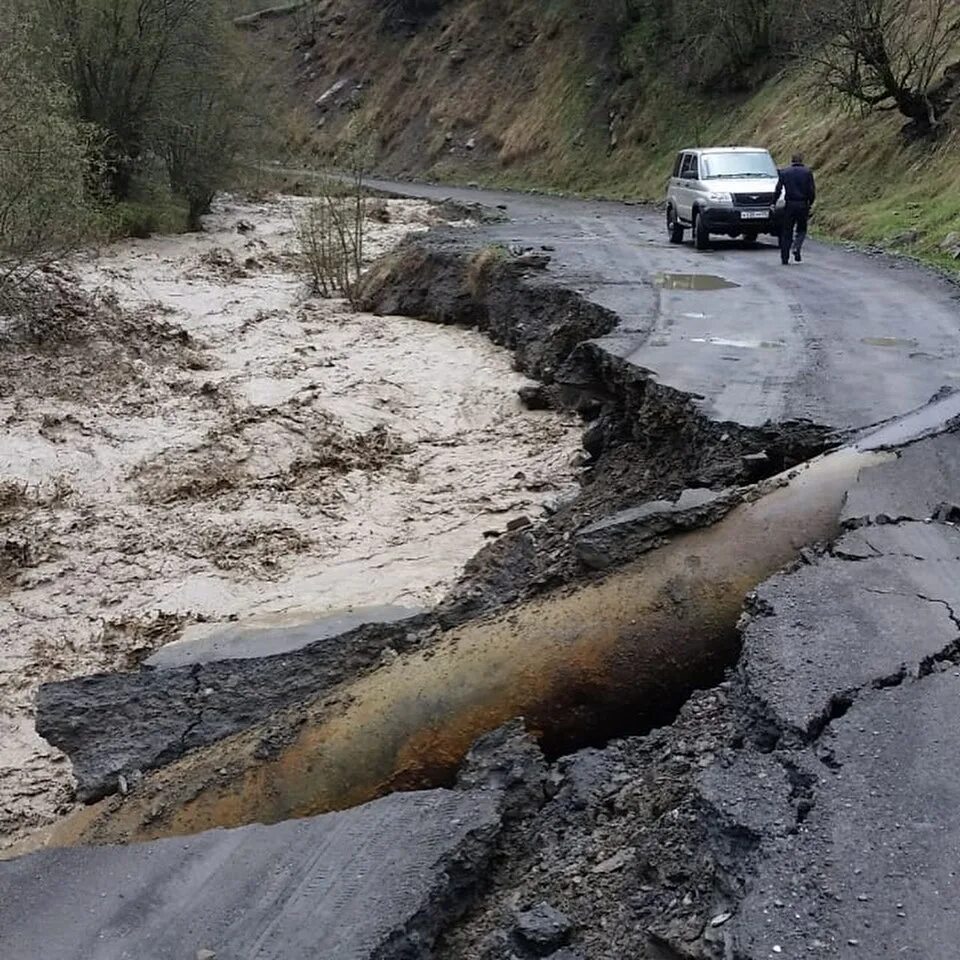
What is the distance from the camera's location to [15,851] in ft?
19.9

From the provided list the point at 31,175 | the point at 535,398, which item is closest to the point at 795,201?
the point at 535,398

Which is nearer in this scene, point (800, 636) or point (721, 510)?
point (800, 636)

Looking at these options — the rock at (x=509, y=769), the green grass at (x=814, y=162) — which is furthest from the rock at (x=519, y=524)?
the green grass at (x=814, y=162)

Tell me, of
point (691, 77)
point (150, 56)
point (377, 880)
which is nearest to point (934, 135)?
point (691, 77)

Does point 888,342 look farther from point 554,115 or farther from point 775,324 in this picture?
point 554,115

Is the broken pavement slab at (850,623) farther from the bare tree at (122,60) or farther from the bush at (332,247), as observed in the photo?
the bare tree at (122,60)

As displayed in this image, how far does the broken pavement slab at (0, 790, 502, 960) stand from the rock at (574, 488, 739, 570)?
2114mm

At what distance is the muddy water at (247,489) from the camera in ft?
28.7

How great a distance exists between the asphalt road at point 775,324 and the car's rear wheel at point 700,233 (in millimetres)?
246

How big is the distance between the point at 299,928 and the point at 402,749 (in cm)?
149

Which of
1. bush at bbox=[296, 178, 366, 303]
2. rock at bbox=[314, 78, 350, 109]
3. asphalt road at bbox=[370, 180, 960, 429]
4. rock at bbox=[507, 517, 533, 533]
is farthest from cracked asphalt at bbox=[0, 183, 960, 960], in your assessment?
rock at bbox=[314, 78, 350, 109]

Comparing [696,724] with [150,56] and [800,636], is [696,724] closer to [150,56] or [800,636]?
[800,636]

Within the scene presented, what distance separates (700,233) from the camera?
19.6m

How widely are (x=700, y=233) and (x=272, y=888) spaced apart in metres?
17.2
